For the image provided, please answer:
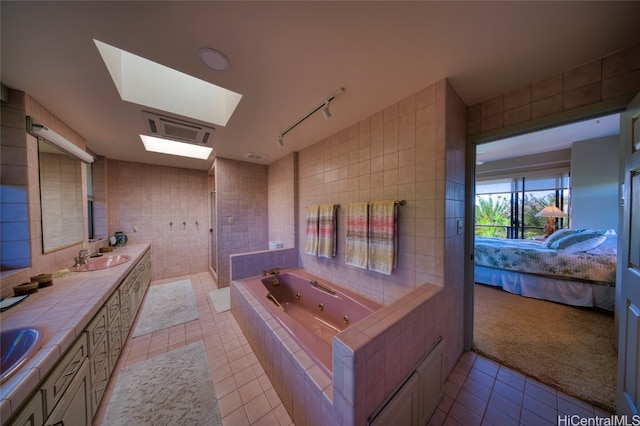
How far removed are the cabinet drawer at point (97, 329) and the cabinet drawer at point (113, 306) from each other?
9cm

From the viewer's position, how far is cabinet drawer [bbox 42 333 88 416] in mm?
852

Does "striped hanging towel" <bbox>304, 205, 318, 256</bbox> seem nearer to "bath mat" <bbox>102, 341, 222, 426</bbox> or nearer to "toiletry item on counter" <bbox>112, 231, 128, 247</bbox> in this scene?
"bath mat" <bbox>102, 341, 222, 426</bbox>

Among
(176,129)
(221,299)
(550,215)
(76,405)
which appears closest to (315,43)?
(176,129)

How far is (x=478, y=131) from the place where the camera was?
1.77 m

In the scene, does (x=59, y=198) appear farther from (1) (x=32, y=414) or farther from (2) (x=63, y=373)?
(1) (x=32, y=414)

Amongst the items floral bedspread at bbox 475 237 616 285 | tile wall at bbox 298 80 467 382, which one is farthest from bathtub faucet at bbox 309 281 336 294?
floral bedspread at bbox 475 237 616 285

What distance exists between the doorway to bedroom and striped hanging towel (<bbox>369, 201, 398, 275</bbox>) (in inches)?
32.6

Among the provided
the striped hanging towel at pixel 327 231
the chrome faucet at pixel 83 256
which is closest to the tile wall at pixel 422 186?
the striped hanging towel at pixel 327 231

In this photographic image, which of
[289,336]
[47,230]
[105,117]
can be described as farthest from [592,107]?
[47,230]

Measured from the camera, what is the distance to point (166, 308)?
9.07 feet

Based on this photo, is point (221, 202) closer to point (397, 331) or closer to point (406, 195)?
point (406, 195)

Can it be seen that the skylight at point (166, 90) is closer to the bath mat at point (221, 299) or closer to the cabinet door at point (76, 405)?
the cabinet door at point (76, 405)

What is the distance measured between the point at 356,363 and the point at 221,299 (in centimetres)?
283

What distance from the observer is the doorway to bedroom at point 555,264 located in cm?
172
